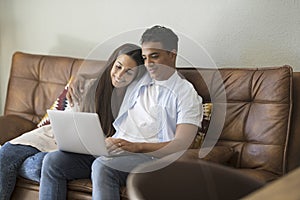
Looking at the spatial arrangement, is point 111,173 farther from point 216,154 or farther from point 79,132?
point 216,154

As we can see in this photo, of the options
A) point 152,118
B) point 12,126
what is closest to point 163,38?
point 152,118

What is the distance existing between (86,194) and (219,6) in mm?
1290

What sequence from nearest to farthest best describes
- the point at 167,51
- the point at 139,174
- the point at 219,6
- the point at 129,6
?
1. the point at 139,174
2. the point at 167,51
3. the point at 219,6
4. the point at 129,6

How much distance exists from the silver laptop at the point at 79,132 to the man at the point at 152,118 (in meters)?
0.06

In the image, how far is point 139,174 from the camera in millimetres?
903

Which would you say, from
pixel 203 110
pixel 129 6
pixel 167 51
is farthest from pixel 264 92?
pixel 129 6

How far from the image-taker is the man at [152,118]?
207 centimetres

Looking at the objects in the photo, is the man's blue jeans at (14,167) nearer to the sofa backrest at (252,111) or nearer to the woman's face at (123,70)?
the woman's face at (123,70)

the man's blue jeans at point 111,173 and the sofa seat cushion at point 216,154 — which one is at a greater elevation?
the sofa seat cushion at point 216,154

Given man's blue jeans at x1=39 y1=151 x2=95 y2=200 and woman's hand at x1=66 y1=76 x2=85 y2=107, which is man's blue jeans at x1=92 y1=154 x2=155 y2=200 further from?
woman's hand at x1=66 y1=76 x2=85 y2=107

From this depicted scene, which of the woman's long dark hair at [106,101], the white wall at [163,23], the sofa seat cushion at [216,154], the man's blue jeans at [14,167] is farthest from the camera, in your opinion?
the white wall at [163,23]

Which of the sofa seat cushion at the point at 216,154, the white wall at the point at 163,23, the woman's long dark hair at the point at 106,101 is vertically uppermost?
the white wall at the point at 163,23

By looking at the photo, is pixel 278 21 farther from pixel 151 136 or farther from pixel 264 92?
pixel 151 136

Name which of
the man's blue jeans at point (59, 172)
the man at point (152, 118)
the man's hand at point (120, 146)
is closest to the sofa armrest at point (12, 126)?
the man's blue jeans at point (59, 172)
